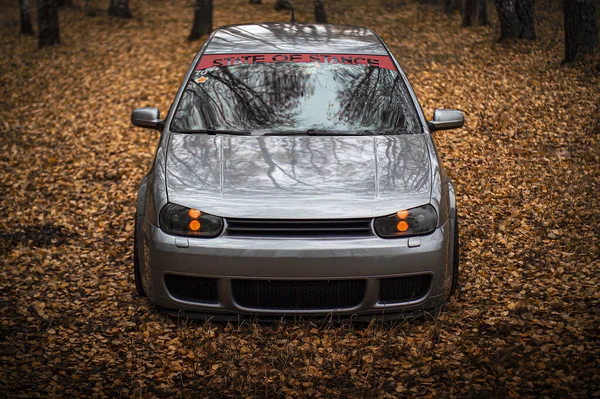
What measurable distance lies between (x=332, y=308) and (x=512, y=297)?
5.44 ft

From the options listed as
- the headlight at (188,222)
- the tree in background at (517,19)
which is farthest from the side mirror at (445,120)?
the tree in background at (517,19)

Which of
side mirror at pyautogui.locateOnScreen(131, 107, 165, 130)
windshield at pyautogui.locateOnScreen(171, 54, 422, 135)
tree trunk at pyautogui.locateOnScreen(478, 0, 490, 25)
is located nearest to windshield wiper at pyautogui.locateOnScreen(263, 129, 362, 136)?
windshield at pyautogui.locateOnScreen(171, 54, 422, 135)

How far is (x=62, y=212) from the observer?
7.55m

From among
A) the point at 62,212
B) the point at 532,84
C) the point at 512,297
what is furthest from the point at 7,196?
the point at 532,84

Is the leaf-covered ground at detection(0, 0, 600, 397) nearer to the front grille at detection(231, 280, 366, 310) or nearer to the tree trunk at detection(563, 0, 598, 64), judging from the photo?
the front grille at detection(231, 280, 366, 310)

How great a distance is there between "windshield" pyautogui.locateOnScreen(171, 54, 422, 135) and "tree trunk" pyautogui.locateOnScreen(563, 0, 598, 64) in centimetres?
755

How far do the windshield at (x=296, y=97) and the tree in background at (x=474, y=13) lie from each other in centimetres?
1363

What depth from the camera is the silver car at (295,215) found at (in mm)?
4336

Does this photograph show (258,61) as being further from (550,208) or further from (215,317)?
(550,208)

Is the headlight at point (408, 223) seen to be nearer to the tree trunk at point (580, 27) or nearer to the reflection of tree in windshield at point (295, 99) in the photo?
the reflection of tree in windshield at point (295, 99)

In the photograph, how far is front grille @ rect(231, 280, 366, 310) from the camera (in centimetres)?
446

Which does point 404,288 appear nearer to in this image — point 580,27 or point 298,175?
point 298,175

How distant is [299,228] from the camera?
14.3ft

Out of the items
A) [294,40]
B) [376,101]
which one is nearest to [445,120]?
[376,101]
